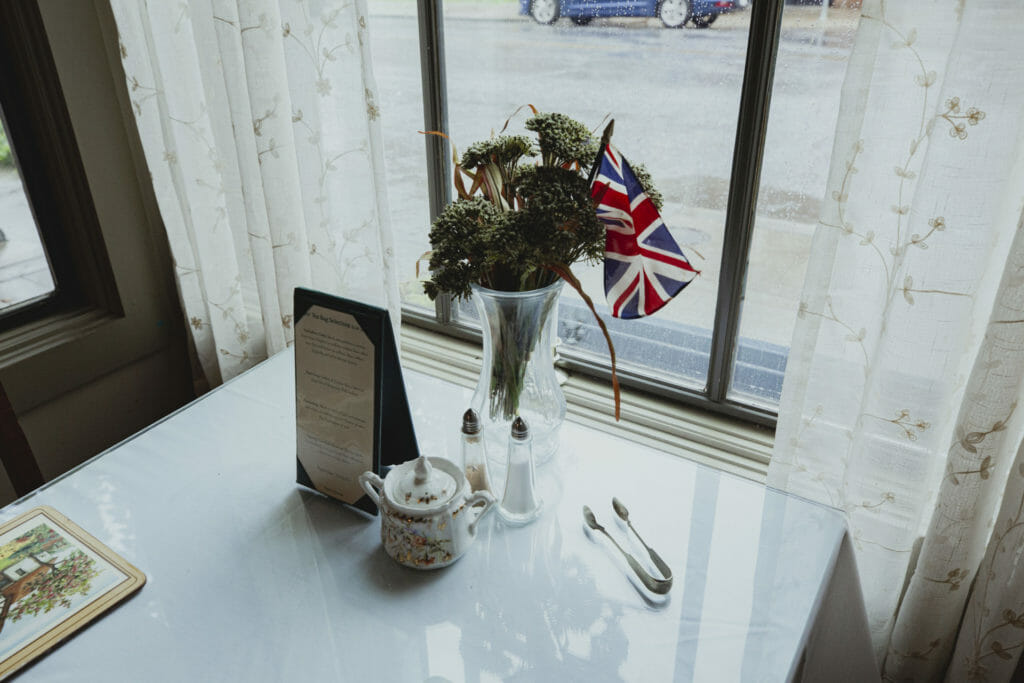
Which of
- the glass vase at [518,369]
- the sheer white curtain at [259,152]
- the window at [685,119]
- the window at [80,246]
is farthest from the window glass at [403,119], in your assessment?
the glass vase at [518,369]

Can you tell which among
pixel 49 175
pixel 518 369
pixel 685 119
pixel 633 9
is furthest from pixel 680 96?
pixel 49 175

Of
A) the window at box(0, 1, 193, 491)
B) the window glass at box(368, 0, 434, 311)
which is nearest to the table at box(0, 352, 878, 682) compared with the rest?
the window at box(0, 1, 193, 491)

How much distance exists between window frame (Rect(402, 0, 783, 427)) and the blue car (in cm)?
9

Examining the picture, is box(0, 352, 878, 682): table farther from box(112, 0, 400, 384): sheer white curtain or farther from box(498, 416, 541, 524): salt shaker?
box(112, 0, 400, 384): sheer white curtain

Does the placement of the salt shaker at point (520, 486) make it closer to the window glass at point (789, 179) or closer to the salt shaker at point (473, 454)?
the salt shaker at point (473, 454)

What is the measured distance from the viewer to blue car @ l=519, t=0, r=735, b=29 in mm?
1270

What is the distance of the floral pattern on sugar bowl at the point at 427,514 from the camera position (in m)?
0.88

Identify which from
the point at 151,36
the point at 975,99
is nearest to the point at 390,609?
the point at 975,99

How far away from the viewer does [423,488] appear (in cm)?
89

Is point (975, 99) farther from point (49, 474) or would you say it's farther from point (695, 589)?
point (49, 474)

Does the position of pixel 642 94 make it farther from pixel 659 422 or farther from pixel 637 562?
pixel 637 562

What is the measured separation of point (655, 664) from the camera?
797 millimetres

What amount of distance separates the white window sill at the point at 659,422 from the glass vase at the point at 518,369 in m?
0.44

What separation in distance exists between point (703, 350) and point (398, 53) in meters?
0.94
